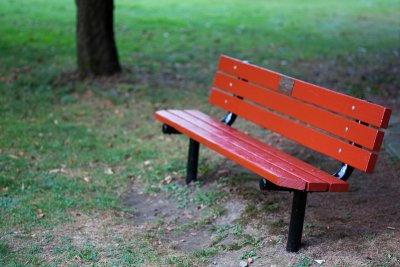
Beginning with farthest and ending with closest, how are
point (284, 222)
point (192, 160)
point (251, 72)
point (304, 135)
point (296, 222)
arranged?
point (192, 160) < point (251, 72) < point (304, 135) < point (284, 222) < point (296, 222)

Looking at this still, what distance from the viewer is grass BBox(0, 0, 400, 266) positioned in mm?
4613

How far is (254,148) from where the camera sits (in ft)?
15.6

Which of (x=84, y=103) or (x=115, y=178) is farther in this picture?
(x=84, y=103)

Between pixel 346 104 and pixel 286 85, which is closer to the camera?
pixel 346 104

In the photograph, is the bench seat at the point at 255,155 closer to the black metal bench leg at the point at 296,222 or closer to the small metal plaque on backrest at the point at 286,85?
the black metal bench leg at the point at 296,222

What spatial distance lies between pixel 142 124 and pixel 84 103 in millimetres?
939

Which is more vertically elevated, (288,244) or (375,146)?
(375,146)

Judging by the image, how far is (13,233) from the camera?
459 centimetres

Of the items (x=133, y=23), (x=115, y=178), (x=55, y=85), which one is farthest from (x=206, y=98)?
(x=133, y=23)

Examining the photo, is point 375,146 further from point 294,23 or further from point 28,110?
point 294,23

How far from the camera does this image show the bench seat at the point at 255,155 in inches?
155

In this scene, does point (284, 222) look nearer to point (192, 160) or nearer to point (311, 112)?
point (311, 112)

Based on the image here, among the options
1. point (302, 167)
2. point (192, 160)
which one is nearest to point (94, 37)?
point (192, 160)

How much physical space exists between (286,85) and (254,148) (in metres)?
0.56
